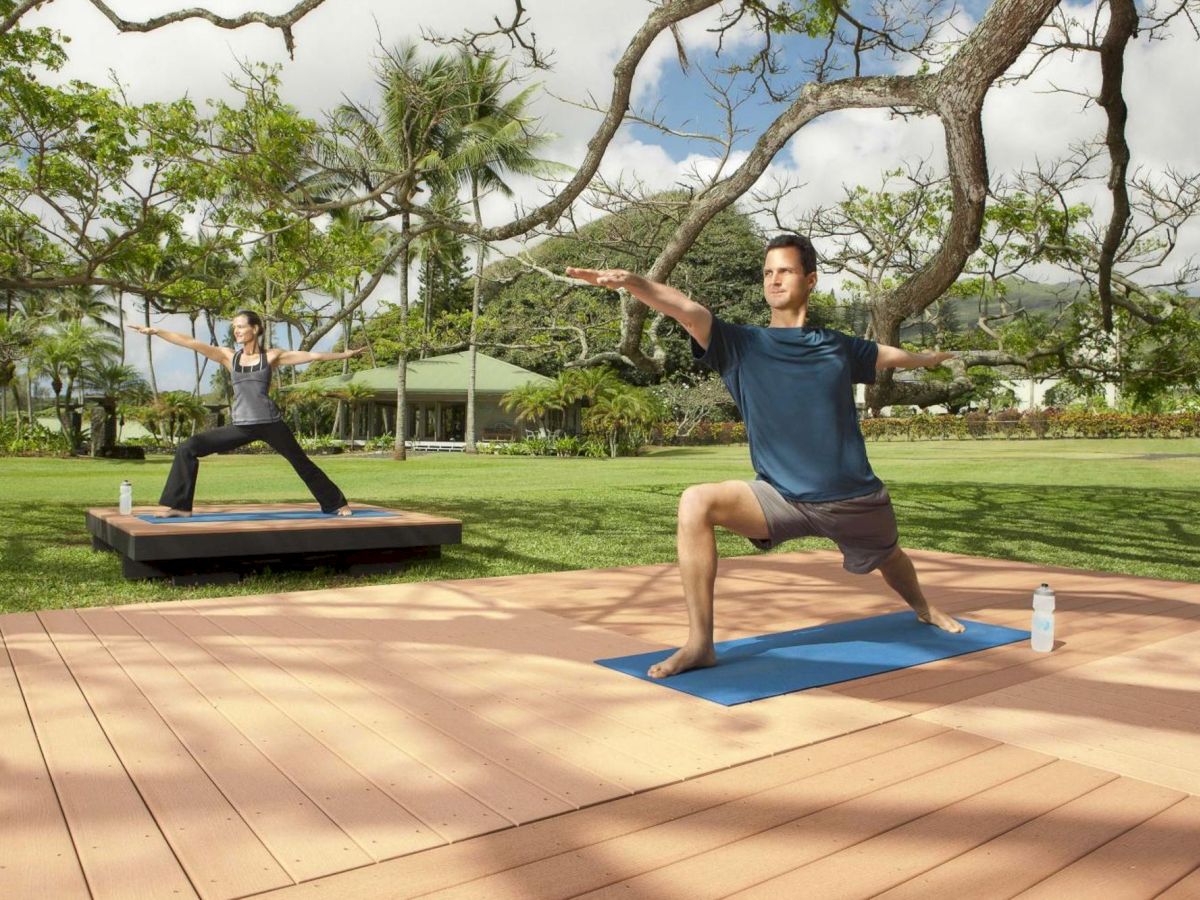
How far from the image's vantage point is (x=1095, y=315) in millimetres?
13031

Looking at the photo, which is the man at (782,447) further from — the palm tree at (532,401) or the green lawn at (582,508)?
the palm tree at (532,401)

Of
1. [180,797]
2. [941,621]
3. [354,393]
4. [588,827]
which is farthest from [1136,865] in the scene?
[354,393]

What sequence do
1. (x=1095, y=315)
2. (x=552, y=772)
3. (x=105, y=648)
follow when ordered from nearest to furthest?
(x=552, y=772), (x=105, y=648), (x=1095, y=315)

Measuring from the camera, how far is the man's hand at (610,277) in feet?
11.0

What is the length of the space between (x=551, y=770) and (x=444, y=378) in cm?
3389

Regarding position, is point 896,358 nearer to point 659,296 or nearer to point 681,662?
point 659,296

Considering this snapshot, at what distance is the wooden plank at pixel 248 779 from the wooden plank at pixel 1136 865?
61.7 inches

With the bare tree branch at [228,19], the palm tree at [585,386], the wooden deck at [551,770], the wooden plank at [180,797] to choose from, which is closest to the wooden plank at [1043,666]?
the wooden deck at [551,770]

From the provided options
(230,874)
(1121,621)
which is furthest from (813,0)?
(230,874)

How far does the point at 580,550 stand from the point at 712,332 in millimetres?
5137

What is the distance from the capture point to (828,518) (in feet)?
12.6

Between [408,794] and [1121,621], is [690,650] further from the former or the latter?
[1121,621]

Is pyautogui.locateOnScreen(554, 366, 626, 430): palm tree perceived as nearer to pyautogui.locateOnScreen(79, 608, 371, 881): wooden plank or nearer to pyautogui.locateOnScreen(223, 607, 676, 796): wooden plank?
pyautogui.locateOnScreen(223, 607, 676, 796): wooden plank

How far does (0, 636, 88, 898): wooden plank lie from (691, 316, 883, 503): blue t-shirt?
257 cm
